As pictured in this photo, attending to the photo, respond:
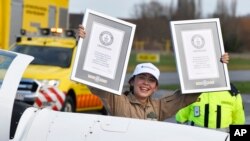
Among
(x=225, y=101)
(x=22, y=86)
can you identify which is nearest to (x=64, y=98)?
(x=22, y=86)

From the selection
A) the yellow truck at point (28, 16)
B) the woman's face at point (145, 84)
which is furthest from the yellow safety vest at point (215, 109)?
the yellow truck at point (28, 16)

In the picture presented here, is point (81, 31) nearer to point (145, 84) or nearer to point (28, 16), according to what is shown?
point (145, 84)

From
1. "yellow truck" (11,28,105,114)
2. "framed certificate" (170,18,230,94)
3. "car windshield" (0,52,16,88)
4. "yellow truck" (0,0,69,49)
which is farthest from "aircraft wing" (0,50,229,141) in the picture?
"yellow truck" (0,0,69,49)

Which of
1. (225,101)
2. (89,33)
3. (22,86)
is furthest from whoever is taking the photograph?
(22,86)

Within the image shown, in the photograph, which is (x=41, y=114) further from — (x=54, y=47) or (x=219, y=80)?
(x=54, y=47)

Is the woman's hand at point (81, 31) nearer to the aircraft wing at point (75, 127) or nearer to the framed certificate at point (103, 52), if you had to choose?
the framed certificate at point (103, 52)

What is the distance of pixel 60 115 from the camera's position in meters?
4.57

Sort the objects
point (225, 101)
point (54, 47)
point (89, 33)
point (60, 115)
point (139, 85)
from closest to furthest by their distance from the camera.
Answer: point (60, 115)
point (89, 33)
point (139, 85)
point (225, 101)
point (54, 47)

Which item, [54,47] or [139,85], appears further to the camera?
[54,47]

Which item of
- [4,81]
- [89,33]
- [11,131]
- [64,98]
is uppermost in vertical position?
[89,33]

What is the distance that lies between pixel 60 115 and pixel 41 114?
0.13m

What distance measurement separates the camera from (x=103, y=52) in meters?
4.99

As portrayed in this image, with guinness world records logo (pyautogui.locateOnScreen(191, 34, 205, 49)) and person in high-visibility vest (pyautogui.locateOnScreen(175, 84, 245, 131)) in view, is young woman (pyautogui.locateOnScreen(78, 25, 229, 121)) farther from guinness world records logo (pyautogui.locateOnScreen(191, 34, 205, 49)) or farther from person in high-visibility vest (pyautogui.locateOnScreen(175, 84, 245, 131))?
person in high-visibility vest (pyautogui.locateOnScreen(175, 84, 245, 131))

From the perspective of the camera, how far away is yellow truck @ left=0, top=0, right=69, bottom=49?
16328mm
